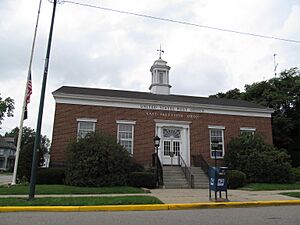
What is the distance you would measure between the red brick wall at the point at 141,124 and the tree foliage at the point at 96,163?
8.54 feet

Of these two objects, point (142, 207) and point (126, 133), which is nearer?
point (142, 207)

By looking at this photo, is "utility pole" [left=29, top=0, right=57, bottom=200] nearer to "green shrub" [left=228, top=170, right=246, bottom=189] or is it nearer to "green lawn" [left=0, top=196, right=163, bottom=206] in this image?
"green lawn" [left=0, top=196, right=163, bottom=206]

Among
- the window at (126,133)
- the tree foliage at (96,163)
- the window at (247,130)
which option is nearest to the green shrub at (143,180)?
the tree foliage at (96,163)

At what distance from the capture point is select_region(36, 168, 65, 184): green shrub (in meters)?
17.4

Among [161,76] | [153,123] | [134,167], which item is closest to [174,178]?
[134,167]

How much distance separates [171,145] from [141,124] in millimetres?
2826

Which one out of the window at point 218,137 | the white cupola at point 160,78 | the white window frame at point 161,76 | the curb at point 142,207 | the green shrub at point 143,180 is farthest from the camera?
the white window frame at point 161,76

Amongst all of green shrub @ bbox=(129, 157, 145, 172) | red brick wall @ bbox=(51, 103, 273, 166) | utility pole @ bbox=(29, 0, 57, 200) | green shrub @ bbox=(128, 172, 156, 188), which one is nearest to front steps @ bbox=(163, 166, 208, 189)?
green shrub @ bbox=(128, 172, 156, 188)

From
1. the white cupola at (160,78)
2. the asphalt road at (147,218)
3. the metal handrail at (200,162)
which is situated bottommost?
the asphalt road at (147,218)

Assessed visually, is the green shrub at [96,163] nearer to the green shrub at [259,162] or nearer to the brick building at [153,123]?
the brick building at [153,123]

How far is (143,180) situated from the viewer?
55.3ft

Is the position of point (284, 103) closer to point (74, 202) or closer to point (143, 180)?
point (143, 180)

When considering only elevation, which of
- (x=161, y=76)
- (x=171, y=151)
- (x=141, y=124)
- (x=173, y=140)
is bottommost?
(x=171, y=151)

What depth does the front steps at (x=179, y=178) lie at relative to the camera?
18.1 m
